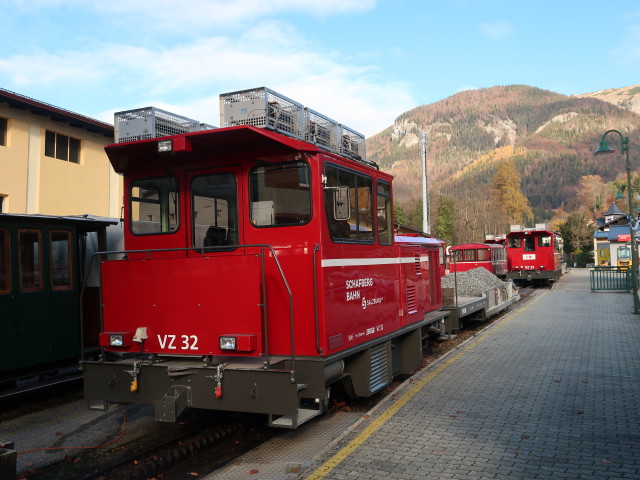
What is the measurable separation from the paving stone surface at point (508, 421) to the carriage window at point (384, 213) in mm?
2157

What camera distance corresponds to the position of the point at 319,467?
4.81 metres

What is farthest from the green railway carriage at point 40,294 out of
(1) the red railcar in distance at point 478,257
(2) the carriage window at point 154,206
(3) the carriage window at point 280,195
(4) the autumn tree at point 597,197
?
(4) the autumn tree at point 597,197

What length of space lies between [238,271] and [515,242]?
88.6ft

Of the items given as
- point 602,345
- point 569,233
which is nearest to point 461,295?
point 602,345

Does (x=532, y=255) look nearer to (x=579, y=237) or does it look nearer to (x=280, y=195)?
(x=280, y=195)

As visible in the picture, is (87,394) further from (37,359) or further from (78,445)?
(37,359)

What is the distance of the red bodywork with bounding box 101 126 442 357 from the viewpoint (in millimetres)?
5070

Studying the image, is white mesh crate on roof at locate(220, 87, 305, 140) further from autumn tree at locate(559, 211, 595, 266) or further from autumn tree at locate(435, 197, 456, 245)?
autumn tree at locate(559, 211, 595, 266)

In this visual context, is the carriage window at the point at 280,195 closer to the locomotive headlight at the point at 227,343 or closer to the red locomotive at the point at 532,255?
the locomotive headlight at the point at 227,343

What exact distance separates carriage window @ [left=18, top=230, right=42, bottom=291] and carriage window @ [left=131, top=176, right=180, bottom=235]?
9.84 feet

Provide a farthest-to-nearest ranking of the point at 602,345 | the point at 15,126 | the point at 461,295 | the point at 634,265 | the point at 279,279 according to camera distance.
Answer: the point at 634,265, the point at 15,126, the point at 461,295, the point at 602,345, the point at 279,279

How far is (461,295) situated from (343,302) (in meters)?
9.08

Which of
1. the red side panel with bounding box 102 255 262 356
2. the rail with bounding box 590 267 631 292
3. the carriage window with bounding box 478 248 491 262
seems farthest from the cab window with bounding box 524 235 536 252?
the red side panel with bounding box 102 255 262 356

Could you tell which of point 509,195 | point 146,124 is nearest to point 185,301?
point 146,124
